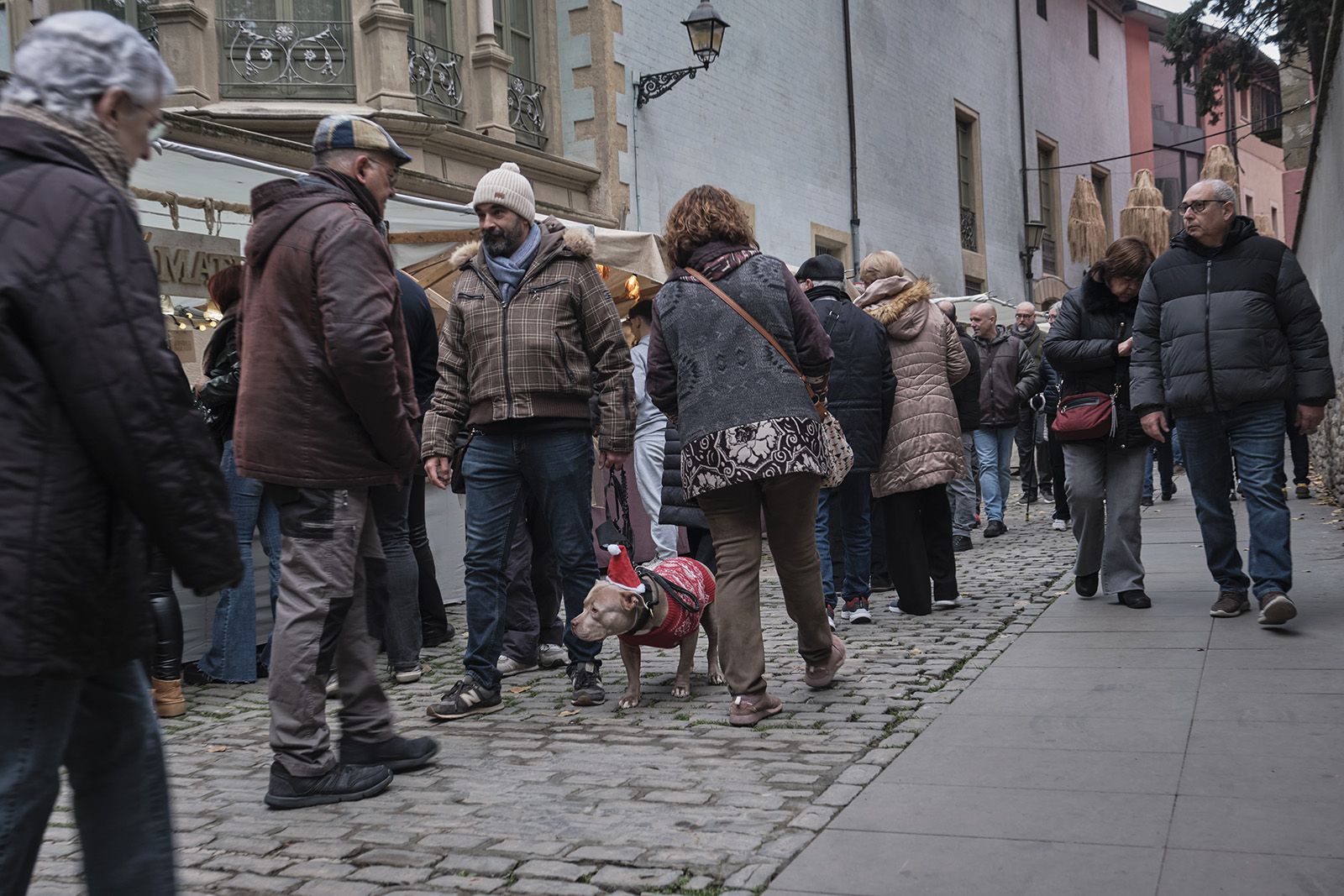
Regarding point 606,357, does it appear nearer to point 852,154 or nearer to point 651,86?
point 651,86

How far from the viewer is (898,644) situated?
6719mm

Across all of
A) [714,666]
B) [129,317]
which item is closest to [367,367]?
[129,317]

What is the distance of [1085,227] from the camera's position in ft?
98.3

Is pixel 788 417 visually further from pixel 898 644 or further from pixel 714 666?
pixel 898 644

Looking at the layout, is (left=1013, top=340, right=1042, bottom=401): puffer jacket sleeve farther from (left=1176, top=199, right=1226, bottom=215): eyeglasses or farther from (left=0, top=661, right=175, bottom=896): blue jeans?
(left=0, top=661, right=175, bottom=896): blue jeans

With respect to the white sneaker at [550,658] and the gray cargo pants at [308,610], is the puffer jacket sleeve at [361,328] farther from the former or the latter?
the white sneaker at [550,658]

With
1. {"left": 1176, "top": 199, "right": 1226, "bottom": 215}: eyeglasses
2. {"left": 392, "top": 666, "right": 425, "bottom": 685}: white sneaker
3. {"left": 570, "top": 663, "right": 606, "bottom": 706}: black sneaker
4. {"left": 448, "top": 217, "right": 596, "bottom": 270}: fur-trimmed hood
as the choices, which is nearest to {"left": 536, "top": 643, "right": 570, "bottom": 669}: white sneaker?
{"left": 392, "top": 666, "right": 425, "bottom": 685}: white sneaker

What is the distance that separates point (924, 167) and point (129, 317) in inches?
941

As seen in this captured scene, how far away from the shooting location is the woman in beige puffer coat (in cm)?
761

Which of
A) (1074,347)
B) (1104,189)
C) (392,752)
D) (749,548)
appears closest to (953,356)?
(1074,347)

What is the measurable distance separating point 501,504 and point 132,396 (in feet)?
10.6

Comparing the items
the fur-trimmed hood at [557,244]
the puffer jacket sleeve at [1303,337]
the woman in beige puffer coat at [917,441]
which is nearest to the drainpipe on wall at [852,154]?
the woman in beige puffer coat at [917,441]

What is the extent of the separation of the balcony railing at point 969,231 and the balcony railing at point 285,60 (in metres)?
16.3

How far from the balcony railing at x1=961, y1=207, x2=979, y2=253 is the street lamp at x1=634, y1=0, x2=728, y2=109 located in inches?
474
